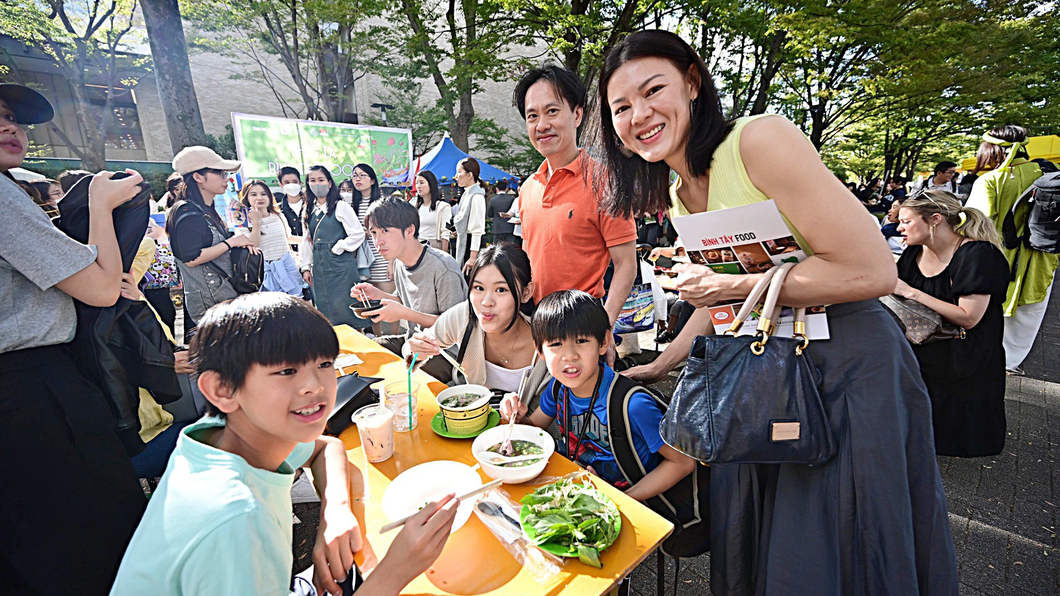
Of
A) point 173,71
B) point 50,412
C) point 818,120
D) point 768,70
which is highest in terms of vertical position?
point 768,70

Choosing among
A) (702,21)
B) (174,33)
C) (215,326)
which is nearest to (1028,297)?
(215,326)

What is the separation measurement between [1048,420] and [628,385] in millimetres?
4083

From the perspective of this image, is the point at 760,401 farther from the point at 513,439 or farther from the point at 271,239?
the point at 271,239

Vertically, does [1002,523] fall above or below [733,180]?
below

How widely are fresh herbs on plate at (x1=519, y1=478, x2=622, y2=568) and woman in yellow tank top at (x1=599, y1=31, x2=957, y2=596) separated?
0.57 metres

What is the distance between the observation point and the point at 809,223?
48.6 inches

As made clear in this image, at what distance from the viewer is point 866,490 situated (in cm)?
129

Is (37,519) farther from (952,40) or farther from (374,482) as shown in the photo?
(952,40)

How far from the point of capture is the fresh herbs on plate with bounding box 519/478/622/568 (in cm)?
123

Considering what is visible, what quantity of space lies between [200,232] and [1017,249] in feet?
23.7

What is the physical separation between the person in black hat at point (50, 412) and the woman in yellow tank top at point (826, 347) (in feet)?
6.51

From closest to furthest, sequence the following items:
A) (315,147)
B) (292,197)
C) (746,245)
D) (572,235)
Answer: (746,245) → (572,235) → (292,197) → (315,147)

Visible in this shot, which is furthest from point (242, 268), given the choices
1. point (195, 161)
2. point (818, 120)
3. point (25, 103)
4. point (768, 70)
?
point (818, 120)

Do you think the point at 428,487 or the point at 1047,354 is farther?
the point at 1047,354
